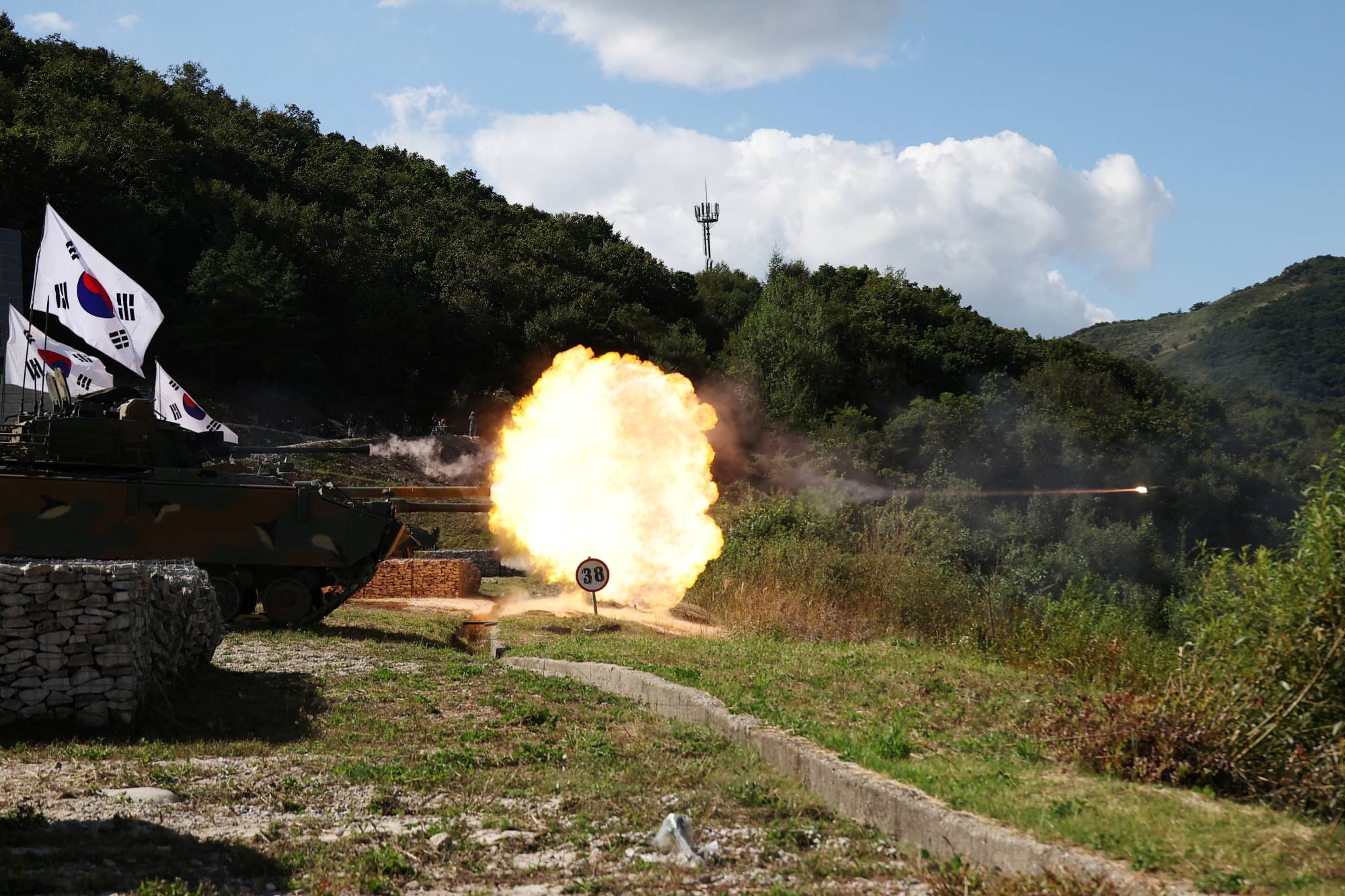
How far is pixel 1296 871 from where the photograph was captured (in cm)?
531

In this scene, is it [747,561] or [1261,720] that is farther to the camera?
[747,561]

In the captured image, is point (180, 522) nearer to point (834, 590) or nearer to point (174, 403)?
point (834, 590)

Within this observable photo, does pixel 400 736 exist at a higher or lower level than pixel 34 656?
lower

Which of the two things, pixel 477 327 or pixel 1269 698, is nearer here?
pixel 1269 698

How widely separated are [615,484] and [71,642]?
46.9ft

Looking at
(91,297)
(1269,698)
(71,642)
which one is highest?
(91,297)

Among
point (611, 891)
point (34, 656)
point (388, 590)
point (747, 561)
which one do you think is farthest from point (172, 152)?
point (611, 891)

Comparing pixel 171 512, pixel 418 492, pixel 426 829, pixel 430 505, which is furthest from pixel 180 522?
pixel 426 829

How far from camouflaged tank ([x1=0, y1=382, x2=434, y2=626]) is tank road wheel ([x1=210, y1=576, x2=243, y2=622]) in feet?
0.04

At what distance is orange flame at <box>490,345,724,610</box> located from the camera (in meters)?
23.0

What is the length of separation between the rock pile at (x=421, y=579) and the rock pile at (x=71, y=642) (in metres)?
15.8

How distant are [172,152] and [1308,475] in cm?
5295

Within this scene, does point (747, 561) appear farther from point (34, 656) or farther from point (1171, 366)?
point (1171, 366)

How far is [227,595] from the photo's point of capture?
1748 cm
